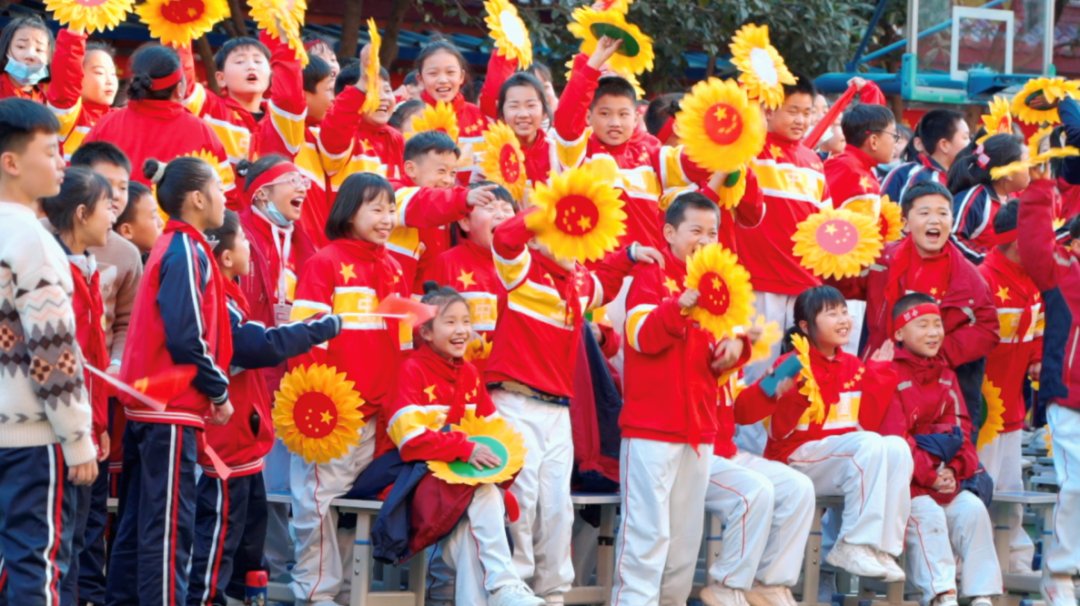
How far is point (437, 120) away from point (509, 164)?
0.89 metres

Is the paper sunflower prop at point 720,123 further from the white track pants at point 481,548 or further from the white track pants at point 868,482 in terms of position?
the white track pants at point 481,548

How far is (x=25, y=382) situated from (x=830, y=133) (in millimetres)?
6186

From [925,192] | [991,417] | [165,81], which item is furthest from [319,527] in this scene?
[991,417]

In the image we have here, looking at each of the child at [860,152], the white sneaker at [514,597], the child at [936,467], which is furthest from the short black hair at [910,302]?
the white sneaker at [514,597]

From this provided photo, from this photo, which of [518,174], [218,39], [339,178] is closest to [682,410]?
[518,174]

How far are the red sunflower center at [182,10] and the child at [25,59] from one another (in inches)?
28.5

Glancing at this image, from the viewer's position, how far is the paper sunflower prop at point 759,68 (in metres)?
7.72

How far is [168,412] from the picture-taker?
19.4ft

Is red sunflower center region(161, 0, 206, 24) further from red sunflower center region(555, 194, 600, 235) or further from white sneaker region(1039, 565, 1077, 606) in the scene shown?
white sneaker region(1039, 565, 1077, 606)

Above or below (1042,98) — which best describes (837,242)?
below

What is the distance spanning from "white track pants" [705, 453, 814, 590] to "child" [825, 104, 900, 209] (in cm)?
208

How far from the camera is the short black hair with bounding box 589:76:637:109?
7.93 m

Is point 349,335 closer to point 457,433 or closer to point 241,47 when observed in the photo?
point 457,433

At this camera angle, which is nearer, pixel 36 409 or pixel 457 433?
pixel 36 409
